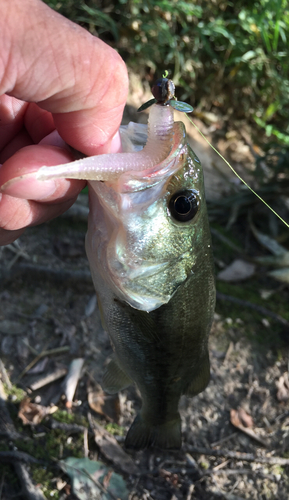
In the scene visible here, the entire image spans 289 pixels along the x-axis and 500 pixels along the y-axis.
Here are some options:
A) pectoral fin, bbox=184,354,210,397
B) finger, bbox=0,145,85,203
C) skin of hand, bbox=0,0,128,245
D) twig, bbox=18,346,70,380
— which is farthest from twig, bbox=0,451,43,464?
finger, bbox=0,145,85,203

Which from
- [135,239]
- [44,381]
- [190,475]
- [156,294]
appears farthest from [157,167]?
[190,475]

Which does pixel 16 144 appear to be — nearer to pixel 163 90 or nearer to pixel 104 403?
pixel 163 90

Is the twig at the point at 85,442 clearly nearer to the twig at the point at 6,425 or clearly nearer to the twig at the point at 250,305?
the twig at the point at 6,425

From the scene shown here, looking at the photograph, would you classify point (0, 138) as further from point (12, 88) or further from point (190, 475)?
point (190, 475)

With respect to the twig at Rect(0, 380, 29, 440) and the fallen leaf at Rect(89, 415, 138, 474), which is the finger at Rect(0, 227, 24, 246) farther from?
the fallen leaf at Rect(89, 415, 138, 474)

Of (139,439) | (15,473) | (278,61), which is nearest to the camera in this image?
(139,439)

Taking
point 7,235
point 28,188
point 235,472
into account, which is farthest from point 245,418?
point 28,188
